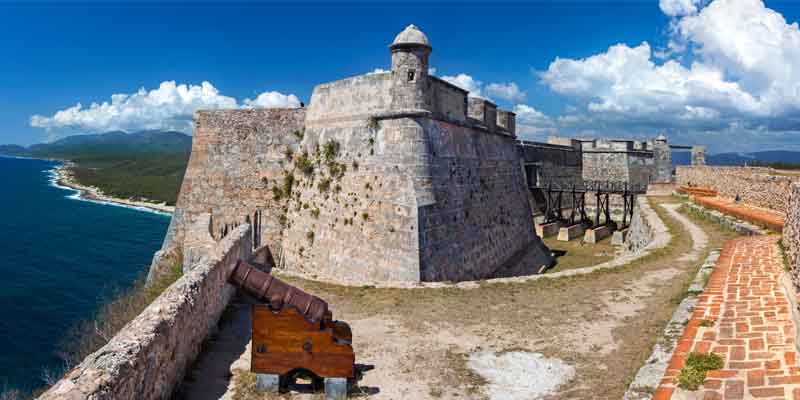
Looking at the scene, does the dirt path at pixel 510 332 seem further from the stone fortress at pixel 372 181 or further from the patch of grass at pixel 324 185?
the patch of grass at pixel 324 185

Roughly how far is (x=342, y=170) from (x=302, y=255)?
9.26 ft

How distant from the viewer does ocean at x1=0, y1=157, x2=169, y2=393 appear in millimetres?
20500

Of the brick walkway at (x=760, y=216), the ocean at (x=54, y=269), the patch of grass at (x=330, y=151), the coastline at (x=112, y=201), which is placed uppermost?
the patch of grass at (x=330, y=151)

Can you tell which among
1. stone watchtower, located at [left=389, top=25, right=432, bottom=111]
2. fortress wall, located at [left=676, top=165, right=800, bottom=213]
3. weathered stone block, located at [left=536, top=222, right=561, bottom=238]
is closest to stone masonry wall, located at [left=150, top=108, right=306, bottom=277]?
stone watchtower, located at [left=389, top=25, right=432, bottom=111]

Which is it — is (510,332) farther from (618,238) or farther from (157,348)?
(618,238)

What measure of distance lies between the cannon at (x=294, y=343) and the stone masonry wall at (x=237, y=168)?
10565 mm

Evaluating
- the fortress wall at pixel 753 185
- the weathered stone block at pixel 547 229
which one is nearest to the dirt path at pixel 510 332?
the fortress wall at pixel 753 185

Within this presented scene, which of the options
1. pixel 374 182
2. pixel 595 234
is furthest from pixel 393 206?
pixel 595 234

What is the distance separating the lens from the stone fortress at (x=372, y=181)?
11.9 m

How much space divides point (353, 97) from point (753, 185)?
1542cm

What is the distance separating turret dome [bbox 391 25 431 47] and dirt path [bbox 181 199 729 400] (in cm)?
597

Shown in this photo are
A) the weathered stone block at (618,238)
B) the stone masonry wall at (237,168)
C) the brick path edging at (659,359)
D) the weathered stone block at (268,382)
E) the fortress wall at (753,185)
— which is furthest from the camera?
the weathered stone block at (618,238)

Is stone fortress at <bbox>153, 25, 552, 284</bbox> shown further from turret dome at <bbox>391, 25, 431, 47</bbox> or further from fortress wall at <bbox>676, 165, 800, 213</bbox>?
fortress wall at <bbox>676, 165, 800, 213</bbox>

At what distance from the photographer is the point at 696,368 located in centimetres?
448
